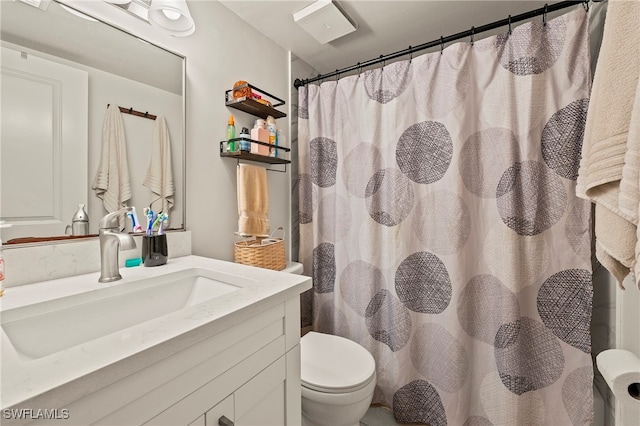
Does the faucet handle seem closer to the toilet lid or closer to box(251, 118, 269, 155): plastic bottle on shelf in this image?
box(251, 118, 269, 155): plastic bottle on shelf

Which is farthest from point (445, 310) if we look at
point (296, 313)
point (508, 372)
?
point (296, 313)

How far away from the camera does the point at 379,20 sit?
1.50 m

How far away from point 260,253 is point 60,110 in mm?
895

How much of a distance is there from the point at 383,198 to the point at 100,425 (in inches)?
54.7

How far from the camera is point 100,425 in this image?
1.34ft

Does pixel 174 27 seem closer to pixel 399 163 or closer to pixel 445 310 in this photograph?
pixel 399 163

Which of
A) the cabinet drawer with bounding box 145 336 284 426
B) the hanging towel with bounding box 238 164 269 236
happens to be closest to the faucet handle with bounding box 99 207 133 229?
the hanging towel with bounding box 238 164 269 236

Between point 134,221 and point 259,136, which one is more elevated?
point 259,136

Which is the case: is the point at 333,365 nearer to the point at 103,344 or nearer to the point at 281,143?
the point at 103,344

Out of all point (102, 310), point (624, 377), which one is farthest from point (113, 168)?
point (624, 377)

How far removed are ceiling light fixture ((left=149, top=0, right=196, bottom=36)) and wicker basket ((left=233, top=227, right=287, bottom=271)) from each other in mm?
953

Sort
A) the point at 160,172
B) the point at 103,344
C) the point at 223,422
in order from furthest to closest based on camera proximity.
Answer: the point at 160,172
the point at 223,422
the point at 103,344

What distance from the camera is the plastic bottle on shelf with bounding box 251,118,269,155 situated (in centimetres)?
142

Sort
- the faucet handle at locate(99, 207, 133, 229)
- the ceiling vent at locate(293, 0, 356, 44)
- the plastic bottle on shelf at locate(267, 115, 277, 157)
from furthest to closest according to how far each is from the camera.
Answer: the plastic bottle on shelf at locate(267, 115, 277, 157) → the ceiling vent at locate(293, 0, 356, 44) → the faucet handle at locate(99, 207, 133, 229)
